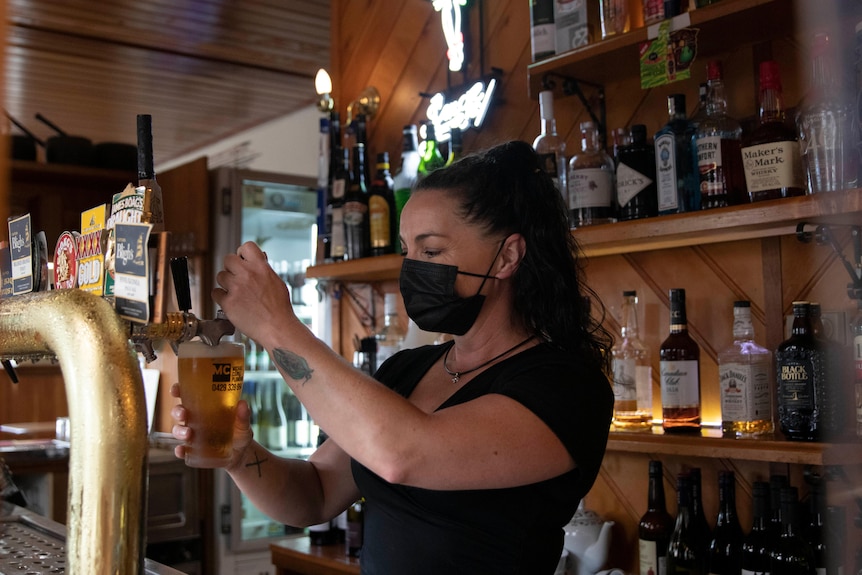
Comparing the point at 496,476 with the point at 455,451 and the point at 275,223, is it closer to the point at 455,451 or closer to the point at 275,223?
the point at 455,451

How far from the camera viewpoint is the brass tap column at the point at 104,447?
1.70 feet

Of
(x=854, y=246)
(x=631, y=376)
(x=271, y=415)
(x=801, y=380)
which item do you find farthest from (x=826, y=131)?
(x=271, y=415)

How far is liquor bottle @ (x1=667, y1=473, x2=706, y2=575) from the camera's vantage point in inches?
70.7

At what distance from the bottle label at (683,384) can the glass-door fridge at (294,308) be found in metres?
1.96

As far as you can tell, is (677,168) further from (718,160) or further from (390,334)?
(390,334)

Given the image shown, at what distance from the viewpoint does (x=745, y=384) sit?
1.68 m

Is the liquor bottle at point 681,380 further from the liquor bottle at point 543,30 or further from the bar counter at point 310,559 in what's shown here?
the bar counter at point 310,559

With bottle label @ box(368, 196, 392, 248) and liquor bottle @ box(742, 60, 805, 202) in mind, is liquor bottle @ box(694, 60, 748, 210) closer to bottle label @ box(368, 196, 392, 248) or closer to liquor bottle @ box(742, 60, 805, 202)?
liquor bottle @ box(742, 60, 805, 202)

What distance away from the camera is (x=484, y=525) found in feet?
Answer: 3.92

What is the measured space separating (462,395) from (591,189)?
0.76 metres

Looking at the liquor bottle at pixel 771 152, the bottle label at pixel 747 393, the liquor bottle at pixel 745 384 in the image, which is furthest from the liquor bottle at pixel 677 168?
the bottle label at pixel 747 393

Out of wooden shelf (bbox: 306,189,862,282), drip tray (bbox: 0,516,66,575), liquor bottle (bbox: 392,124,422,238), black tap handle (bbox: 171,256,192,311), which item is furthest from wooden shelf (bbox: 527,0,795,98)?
drip tray (bbox: 0,516,66,575)

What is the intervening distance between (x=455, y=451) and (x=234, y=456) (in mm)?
395

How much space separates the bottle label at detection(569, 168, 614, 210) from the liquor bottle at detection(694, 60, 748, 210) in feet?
0.71
